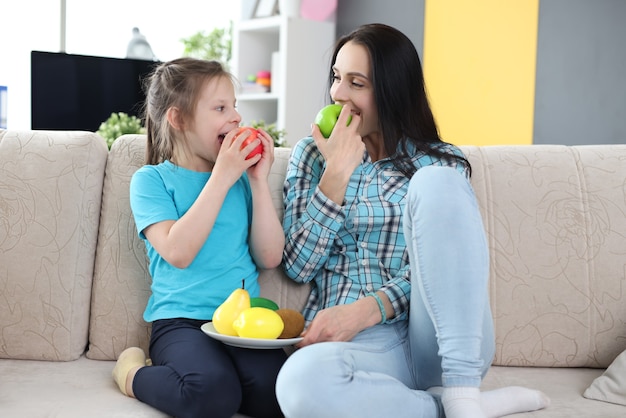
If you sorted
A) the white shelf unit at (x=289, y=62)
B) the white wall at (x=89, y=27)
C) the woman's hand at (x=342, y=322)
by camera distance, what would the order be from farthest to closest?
A: the white wall at (x=89, y=27) → the white shelf unit at (x=289, y=62) → the woman's hand at (x=342, y=322)

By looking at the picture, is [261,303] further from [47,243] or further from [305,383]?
[47,243]

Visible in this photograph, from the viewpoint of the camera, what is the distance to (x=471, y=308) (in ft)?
4.57

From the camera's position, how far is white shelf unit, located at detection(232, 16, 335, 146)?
5.25 meters

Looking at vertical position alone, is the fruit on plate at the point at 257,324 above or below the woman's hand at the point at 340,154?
below

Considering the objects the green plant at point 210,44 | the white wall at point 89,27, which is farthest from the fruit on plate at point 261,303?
the green plant at point 210,44

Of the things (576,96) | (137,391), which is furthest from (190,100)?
(576,96)

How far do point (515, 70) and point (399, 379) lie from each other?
126 inches

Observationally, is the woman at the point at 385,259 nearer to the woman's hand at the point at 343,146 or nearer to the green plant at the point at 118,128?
the woman's hand at the point at 343,146

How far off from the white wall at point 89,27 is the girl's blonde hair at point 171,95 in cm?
391

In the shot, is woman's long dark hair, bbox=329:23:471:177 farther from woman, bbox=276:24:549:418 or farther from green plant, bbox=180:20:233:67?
green plant, bbox=180:20:233:67

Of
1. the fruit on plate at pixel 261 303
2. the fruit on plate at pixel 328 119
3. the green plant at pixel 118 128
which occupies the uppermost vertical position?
the fruit on plate at pixel 328 119

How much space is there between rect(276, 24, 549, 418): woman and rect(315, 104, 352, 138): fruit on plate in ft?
0.08

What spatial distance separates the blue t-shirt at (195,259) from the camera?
5.68 ft

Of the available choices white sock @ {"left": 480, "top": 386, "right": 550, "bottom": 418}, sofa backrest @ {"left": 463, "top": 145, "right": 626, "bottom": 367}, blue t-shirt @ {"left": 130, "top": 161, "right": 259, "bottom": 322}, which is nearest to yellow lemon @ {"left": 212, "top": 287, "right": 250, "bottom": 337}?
blue t-shirt @ {"left": 130, "top": 161, "right": 259, "bottom": 322}
